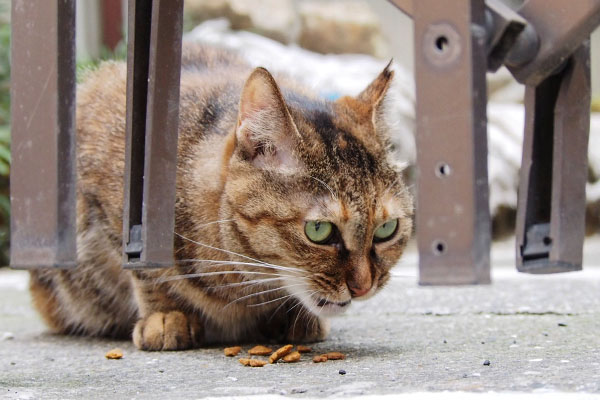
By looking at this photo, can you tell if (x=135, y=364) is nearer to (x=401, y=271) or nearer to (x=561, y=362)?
(x=561, y=362)

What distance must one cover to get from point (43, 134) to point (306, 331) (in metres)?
1.24

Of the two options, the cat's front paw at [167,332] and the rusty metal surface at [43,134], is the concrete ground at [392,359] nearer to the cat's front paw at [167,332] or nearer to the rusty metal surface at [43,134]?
the cat's front paw at [167,332]

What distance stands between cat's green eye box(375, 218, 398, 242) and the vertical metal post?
0.72 meters

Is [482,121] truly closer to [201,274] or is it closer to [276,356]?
[276,356]

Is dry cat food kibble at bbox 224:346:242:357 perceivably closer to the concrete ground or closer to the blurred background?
the concrete ground

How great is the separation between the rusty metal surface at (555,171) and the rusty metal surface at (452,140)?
380 millimetres

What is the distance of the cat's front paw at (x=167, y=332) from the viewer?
243 centimetres

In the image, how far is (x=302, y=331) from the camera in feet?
8.36

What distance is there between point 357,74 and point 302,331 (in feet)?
17.1

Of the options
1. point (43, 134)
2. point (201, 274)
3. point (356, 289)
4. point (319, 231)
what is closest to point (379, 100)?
point (319, 231)

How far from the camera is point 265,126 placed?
2221mm

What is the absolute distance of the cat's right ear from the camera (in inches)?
84.7

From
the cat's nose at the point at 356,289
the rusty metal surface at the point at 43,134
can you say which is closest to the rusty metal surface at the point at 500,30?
the rusty metal surface at the point at 43,134

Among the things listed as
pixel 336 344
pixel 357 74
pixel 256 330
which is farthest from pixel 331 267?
pixel 357 74
